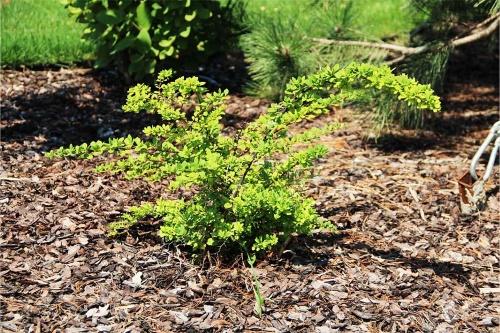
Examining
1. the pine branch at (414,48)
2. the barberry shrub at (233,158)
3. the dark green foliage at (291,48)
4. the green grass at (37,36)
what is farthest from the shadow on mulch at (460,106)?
the green grass at (37,36)

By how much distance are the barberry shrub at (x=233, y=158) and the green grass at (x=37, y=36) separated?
2.49 m

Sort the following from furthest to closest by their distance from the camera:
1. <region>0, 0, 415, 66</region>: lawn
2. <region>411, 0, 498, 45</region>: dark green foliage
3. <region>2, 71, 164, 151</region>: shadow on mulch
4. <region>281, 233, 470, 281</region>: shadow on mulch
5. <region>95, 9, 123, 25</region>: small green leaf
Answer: <region>0, 0, 415, 66</region>: lawn, <region>411, 0, 498, 45</region>: dark green foliage, <region>95, 9, 123, 25</region>: small green leaf, <region>2, 71, 164, 151</region>: shadow on mulch, <region>281, 233, 470, 281</region>: shadow on mulch

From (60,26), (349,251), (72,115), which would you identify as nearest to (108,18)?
(72,115)

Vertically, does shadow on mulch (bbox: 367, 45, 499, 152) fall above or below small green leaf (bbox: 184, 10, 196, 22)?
below

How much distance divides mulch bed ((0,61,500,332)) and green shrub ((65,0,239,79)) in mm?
680

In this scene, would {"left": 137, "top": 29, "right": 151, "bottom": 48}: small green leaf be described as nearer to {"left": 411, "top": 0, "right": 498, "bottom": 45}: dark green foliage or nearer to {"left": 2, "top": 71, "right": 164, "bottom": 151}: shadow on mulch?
{"left": 2, "top": 71, "right": 164, "bottom": 151}: shadow on mulch

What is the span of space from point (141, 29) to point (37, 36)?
1.04m

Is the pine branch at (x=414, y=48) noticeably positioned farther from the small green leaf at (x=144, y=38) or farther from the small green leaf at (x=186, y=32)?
the small green leaf at (x=144, y=38)

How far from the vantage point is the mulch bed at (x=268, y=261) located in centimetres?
286

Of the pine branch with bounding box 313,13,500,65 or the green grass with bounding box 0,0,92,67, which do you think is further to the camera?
the green grass with bounding box 0,0,92,67

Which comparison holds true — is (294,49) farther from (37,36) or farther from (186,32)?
(37,36)

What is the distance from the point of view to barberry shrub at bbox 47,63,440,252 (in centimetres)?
Answer: 295

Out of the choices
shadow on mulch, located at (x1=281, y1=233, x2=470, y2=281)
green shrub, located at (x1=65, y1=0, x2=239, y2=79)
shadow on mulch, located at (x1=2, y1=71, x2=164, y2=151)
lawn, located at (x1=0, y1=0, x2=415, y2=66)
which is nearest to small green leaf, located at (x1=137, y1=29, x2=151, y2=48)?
green shrub, located at (x1=65, y1=0, x2=239, y2=79)

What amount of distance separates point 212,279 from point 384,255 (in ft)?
2.62
